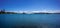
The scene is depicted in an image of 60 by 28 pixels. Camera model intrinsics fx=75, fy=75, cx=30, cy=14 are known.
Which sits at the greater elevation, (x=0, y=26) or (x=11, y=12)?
(x=11, y=12)

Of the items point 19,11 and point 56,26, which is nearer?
point 19,11

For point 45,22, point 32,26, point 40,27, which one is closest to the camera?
point 40,27

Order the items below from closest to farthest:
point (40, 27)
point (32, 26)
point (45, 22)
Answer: point (40, 27), point (32, 26), point (45, 22)

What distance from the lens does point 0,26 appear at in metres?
2.07

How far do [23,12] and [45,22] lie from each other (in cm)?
82

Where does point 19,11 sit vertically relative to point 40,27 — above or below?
above

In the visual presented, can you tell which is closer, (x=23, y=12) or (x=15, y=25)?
(x=23, y=12)

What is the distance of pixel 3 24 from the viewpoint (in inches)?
83.7

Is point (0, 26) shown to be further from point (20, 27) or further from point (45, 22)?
point (45, 22)

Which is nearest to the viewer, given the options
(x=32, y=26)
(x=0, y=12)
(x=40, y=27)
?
(x=0, y=12)

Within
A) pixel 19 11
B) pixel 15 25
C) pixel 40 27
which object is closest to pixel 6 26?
pixel 15 25

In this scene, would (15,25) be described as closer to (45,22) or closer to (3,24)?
(3,24)

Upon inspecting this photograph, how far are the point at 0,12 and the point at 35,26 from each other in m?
1.00

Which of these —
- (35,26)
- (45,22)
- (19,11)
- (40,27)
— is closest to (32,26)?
(35,26)
